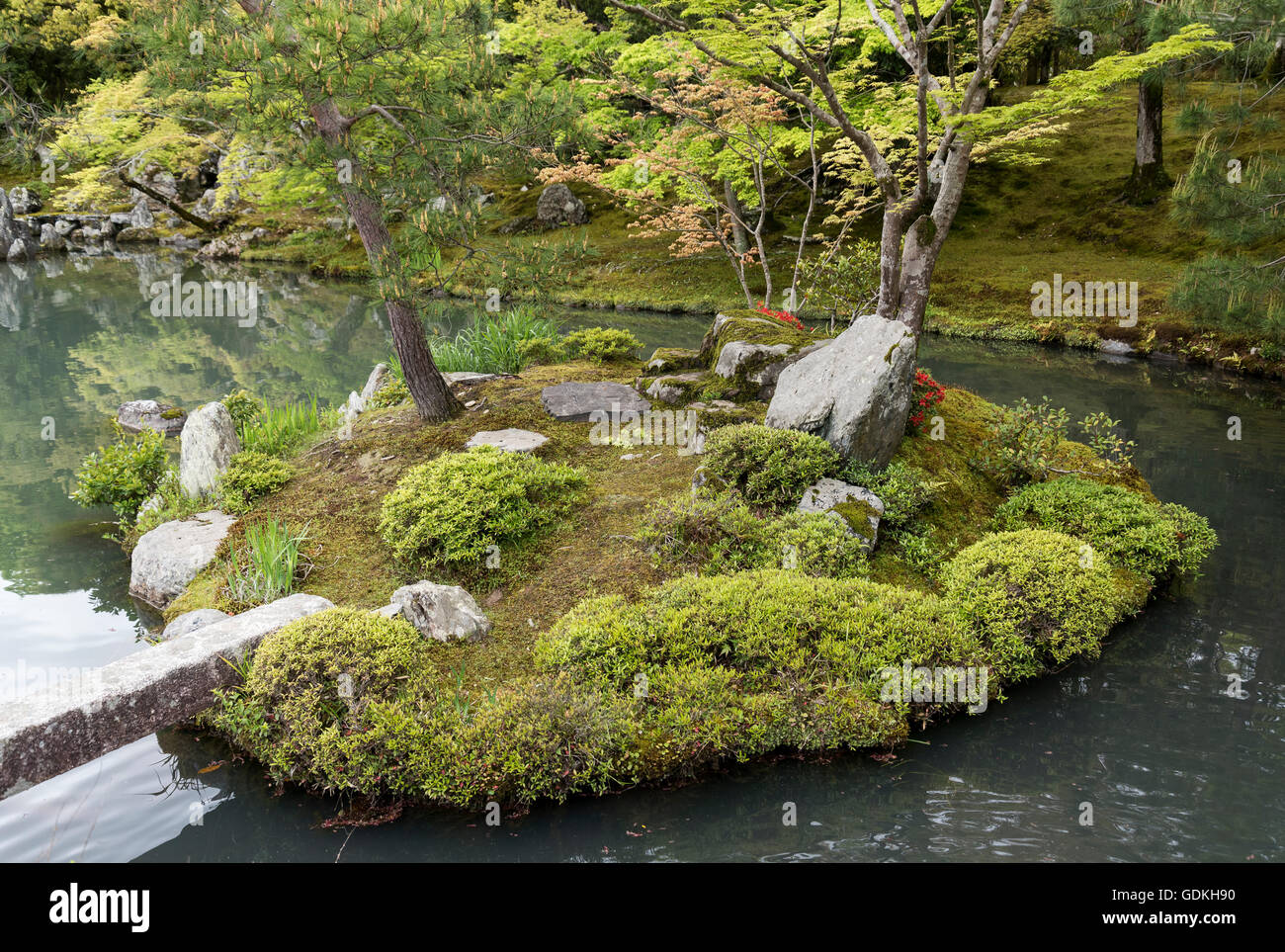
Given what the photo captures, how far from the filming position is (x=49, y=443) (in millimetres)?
14336

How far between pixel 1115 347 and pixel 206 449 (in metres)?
18.6

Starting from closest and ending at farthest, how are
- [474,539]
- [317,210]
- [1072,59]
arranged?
1. [474,539]
2. [1072,59]
3. [317,210]

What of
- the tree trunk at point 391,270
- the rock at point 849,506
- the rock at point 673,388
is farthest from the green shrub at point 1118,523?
the tree trunk at point 391,270

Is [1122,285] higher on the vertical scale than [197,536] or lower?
higher

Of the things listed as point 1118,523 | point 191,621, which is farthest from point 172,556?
point 1118,523

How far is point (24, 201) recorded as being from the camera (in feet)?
135

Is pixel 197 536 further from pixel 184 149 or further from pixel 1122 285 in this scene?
pixel 1122 285

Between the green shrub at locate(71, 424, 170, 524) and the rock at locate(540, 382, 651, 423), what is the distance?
507cm

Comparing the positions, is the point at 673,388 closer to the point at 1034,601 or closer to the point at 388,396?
the point at 388,396

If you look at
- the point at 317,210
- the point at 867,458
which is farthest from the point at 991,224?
the point at 317,210

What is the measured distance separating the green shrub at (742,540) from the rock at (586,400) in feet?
10.4

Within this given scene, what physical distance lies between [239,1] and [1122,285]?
2017 cm

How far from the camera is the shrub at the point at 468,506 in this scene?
26.3 ft

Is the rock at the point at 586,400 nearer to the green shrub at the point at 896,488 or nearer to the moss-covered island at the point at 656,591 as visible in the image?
the moss-covered island at the point at 656,591
